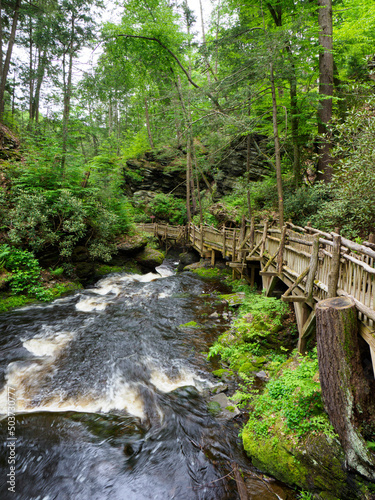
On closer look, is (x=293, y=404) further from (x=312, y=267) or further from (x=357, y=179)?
(x=357, y=179)

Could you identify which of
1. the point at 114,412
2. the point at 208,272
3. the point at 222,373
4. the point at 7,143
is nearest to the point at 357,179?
the point at 222,373

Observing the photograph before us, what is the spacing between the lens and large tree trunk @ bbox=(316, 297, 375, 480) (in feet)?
10.6

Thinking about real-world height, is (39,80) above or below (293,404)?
above

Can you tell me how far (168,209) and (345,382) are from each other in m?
25.0

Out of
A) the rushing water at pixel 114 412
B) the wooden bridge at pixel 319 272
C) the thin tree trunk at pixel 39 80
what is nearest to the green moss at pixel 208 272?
the wooden bridge at pixel 319 272

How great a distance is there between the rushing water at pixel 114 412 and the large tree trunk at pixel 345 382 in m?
1.26

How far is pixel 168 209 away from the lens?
2712cm

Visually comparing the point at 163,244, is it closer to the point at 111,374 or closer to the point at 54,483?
the point at 111,374

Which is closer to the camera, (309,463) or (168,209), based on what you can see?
(309,463)

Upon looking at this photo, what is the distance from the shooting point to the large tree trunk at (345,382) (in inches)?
127

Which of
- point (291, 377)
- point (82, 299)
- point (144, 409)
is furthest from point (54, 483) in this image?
point (82, 299)

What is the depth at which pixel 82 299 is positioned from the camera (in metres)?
11.0

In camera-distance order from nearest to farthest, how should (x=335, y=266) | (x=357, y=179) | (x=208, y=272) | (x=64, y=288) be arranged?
(x=335, y=266), (x=357, y=179), (x=64, y=288), (x=208, y=272)

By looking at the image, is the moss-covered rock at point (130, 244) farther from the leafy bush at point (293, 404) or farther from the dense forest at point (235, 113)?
the leafy bush at point (293, 404)
